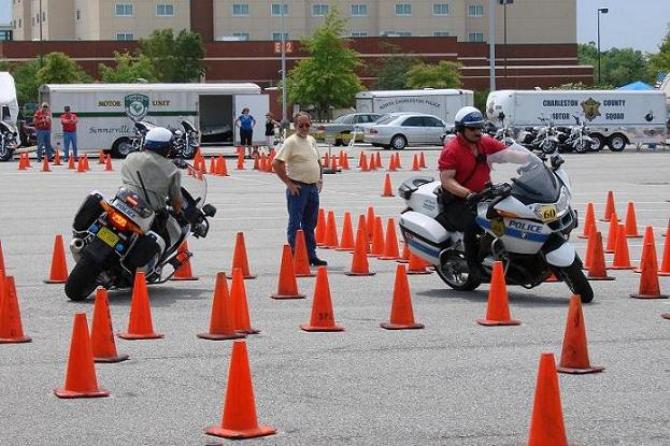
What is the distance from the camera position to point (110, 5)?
115 metres

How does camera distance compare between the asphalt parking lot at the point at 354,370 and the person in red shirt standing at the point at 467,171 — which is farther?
the person in red shirt standing at the point at 467,171

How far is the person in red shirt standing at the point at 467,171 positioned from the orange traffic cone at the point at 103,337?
14.1 ft

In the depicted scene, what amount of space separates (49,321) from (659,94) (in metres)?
44.6

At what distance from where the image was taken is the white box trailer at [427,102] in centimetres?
6500

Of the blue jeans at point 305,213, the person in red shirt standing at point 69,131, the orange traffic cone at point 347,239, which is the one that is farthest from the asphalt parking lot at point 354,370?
the person in red shirt standing at point 69,131

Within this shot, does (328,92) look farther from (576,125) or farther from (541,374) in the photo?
(541,374)

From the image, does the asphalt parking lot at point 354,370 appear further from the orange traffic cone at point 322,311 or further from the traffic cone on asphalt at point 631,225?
the traffic cone on asphalt at point 631,225

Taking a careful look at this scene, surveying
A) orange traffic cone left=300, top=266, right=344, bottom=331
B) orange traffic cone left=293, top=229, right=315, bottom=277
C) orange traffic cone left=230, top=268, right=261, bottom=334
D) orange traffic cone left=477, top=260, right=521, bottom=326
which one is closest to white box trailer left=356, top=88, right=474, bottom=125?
orange traffic cone left=293, top=229, right=315, bottom=277

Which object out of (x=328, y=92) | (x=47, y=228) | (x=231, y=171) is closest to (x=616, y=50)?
(x=328, y=92)

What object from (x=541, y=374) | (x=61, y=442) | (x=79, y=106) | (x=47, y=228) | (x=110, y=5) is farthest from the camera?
(x=110, y=5)

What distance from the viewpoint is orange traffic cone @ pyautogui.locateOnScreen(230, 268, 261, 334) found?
10.8 m

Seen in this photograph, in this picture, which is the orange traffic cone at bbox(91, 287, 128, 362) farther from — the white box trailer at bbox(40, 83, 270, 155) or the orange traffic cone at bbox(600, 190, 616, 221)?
the white box trailer at bbox(40, 83, 270, 155)

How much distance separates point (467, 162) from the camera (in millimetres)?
13148

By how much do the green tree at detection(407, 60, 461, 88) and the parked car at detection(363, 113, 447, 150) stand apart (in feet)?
136
